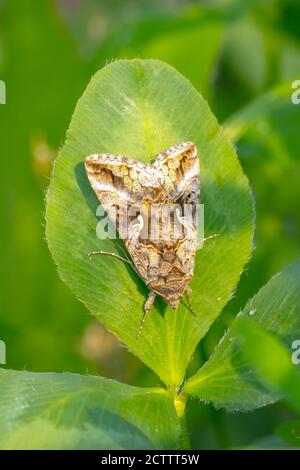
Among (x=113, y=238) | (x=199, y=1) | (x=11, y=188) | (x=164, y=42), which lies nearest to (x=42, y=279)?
(x=11, y=188)

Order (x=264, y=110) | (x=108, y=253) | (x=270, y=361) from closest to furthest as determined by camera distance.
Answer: (x=270, y=361) → (x=108, y=253) → (x=264, y=110)

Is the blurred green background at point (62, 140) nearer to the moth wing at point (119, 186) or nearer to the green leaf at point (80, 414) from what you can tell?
the moth wing at point (119, 186)

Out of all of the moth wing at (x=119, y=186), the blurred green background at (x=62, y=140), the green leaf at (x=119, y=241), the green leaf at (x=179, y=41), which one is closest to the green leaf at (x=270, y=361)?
the green leaf at (x=119, y=241)

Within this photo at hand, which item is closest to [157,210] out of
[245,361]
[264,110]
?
[245,361]

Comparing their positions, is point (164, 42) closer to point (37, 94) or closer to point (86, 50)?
Result: point (37, 94)

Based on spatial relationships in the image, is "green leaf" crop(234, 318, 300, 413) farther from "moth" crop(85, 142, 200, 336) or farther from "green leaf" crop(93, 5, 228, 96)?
"green leaf" crop(93, 5, 228, 96)

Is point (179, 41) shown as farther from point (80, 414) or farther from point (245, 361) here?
point (80, 414)
